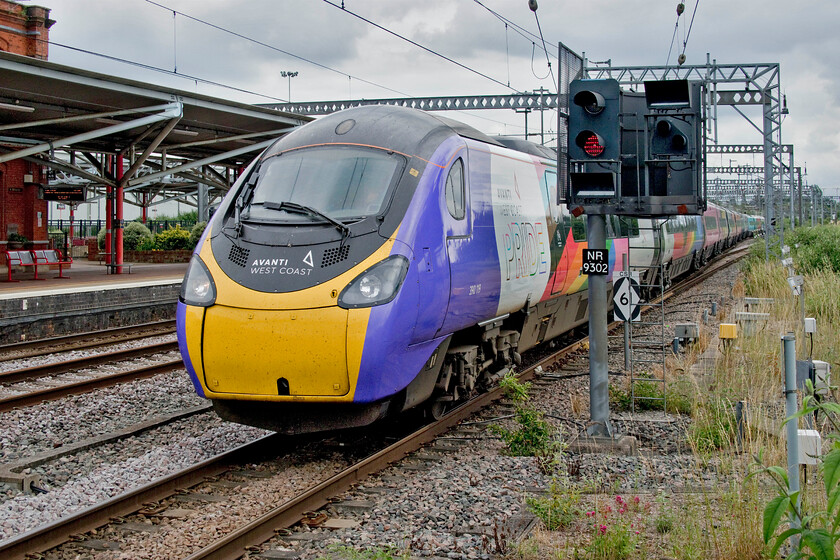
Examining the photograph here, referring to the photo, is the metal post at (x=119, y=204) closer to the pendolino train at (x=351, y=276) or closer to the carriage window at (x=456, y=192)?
the pendolino train at (x=351, y=276)

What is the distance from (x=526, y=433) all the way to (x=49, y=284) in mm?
16270

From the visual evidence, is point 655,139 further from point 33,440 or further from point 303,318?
point 33,440

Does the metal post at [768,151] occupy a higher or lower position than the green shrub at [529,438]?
higher

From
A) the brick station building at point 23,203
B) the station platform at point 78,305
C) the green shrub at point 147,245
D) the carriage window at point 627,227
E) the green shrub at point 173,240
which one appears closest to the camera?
the carriage window at point 627,227

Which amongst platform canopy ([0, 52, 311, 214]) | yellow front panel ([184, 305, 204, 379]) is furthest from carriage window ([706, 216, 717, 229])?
yellow front panel ([184, 305, 204, 379])

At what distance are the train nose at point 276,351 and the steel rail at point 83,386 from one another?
12.0 feet

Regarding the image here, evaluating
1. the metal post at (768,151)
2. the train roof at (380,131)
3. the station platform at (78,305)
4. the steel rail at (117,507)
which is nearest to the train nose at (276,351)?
the steel rail at (117,507)

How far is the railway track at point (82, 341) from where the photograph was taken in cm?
1338

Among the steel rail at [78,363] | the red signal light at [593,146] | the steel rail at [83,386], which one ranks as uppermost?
the red signal light at [593,146]

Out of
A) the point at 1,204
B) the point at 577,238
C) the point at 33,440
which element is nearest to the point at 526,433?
the point at 33,440

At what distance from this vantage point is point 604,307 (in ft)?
27.7

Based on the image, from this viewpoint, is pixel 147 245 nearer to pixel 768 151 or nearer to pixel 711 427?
pixel 768 151

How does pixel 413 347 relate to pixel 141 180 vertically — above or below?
below

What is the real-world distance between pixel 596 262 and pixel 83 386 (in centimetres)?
638
